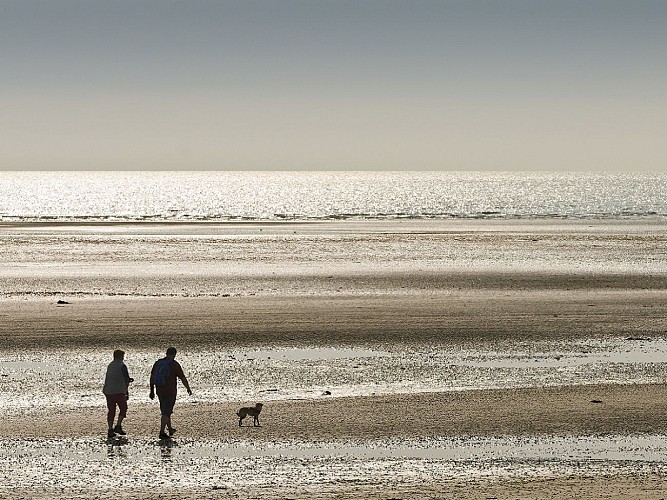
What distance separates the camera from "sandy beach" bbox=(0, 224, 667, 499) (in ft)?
52.8

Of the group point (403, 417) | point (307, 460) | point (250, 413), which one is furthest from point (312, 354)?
point (307, 460)

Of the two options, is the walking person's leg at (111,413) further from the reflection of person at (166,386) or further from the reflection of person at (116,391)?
the reflection of person at (166,386)

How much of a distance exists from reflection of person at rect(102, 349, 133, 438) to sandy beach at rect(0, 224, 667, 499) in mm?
484

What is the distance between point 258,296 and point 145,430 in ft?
70.1

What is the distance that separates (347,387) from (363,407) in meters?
2.17

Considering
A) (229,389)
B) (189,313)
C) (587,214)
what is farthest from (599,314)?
(587,214)

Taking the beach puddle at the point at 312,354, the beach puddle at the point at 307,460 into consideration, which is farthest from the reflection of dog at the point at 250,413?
the beach puddle at the point at 312,354

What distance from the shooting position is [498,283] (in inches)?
1788

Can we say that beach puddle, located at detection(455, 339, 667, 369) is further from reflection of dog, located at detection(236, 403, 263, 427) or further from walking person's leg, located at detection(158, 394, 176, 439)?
walking person's leg, located at detection(158, 394, 176, 439)

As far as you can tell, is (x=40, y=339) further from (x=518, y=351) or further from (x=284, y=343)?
(x=518, y=351)

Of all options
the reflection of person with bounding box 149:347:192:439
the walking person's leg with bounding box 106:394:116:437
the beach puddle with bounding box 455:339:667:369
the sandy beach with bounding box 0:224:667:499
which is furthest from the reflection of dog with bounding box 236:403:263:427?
the beach puddle with bounding box 455:339:667:369

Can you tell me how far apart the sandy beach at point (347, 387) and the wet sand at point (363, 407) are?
0.22ft

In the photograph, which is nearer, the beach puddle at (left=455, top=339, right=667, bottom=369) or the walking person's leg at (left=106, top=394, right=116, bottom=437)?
the walking person's leg at (left=106, top=394, right=116, bottom=437)

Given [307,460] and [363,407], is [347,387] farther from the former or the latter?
[307,460]
